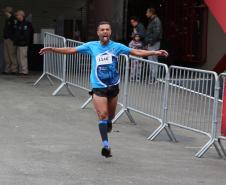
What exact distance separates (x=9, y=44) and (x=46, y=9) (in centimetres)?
275

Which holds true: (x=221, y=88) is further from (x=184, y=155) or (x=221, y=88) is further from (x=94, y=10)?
(x=94, y=10)

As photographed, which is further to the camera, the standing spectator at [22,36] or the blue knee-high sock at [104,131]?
the standing spectator at [22,36]

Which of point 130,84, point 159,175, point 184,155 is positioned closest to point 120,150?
point 184,155

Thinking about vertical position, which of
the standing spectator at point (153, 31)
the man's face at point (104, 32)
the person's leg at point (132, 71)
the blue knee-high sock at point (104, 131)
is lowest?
the blue knee-high sock at point (104, 131)

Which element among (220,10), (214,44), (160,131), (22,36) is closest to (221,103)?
(160,131)

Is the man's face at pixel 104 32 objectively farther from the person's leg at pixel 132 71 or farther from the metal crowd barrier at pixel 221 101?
the person's leg at pixel 132 71

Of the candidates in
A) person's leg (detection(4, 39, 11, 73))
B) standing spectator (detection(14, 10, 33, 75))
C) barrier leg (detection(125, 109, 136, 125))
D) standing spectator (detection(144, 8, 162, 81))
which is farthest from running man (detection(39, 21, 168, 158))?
person's leg (detection(4, 39, 11, 73))

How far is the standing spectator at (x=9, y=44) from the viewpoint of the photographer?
696 inches

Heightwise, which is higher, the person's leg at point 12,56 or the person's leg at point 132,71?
the person's leg at point 132,71

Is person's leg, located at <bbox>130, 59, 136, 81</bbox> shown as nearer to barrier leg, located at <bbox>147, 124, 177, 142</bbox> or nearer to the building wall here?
barrier leg, located at <bbox>147, 124, 177, 142</bbox>

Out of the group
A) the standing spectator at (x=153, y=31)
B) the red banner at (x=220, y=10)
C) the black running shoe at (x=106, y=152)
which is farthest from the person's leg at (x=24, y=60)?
the black running shoe at (x=106, y=152)

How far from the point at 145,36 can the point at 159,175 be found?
Result: 31.9 feet

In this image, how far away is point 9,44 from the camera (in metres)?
18.0

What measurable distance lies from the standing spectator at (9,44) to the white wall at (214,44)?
19.7ft
